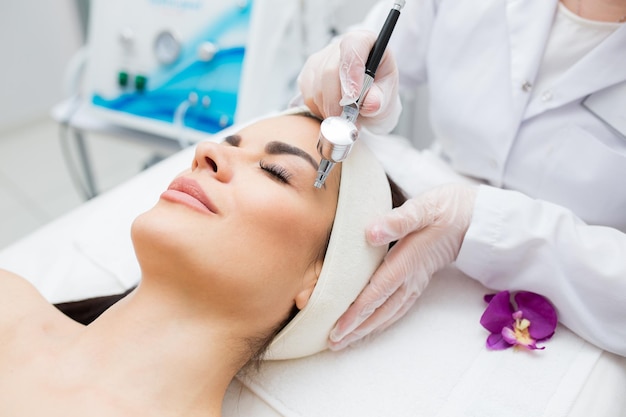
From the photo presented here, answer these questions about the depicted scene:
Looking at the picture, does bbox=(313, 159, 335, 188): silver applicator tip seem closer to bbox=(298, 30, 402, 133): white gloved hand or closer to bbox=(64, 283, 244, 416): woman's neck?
bbox=(298, 30, 402, 133): white gloved hand

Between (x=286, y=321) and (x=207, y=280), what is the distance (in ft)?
0.64

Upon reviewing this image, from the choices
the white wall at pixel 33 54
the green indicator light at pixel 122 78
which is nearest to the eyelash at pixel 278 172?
the green indicator light at pixel 122 78

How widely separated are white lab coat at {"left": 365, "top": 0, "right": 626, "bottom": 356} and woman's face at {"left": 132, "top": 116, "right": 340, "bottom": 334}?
345mm

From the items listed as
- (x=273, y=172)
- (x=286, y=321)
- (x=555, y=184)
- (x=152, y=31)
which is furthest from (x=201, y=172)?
(x=152, y=31)

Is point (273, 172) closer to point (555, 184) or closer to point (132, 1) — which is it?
point (555, 184)

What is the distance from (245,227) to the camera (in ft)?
2.79

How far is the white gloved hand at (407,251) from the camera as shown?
0.97 meters

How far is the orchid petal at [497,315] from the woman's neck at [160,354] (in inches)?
19.5

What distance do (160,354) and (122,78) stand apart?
120 centimetres

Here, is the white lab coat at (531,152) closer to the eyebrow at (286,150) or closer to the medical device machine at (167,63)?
the eyebrow at (286,150)

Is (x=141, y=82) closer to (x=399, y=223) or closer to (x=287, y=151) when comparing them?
(x=287, y=151)

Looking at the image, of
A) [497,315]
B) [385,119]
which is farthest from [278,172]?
[497,315]

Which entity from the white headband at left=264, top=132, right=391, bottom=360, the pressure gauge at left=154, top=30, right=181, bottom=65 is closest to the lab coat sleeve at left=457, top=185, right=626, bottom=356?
the white headband at left=264, top=132, right=391, bottom=360

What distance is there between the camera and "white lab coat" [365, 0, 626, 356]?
0.97 m
